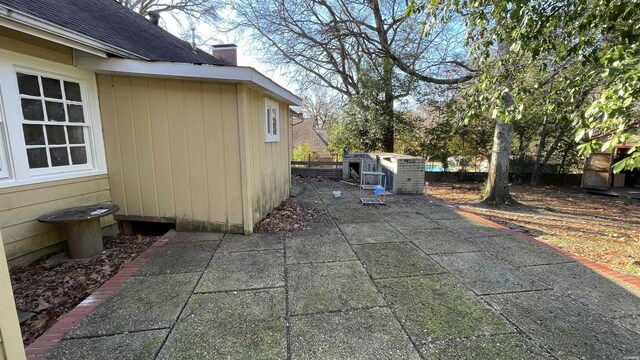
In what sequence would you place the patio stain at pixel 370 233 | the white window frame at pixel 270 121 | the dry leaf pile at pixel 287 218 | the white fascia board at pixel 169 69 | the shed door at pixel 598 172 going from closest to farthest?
the white fascia board at pixel 169 69 → the patio stain at pixel 370 233 → the dry leaf pile at pixel 287 218 → the white window frame at pixel 270 121 → the shed door at pixel 598 172

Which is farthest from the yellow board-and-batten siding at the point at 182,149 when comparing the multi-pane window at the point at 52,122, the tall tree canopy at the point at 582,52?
the tall tree canopy at the point at 582,52

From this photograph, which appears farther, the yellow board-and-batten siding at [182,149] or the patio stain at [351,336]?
the yellow board-and-batten siding at [182,149]

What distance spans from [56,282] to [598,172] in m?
16.5

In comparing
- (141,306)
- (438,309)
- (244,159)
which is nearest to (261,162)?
(244,159)

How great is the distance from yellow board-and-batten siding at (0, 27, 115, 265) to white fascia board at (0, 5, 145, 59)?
1.28 ft

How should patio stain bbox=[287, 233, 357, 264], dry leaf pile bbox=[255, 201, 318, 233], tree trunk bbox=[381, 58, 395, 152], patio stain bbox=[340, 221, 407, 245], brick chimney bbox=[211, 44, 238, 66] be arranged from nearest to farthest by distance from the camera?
patio stain bbox=[287, 233, 357, 264] → patio stain bbox=[340, 221, 407, 245] → dry leaf pile bbox=[255, 201, 318, 233] → brick chimney bbox=[211, 44, 238, 66] → tree trunk bbox=[381, 58, 395, 152]

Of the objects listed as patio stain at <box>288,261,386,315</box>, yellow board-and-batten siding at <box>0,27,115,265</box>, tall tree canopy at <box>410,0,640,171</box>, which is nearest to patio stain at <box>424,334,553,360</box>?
patio stain at <box>288,261,386,315</box>

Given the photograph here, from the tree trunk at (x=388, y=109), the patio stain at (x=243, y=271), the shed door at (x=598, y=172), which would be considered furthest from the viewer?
the tree trunk at (x=388, y=109)

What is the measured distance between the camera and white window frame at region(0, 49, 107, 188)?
3.25m

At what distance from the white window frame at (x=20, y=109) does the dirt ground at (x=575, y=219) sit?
7.65m

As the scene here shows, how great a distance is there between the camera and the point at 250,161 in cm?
455

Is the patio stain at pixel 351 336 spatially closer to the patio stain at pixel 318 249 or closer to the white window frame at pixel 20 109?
the patio stain at pixel 318 249

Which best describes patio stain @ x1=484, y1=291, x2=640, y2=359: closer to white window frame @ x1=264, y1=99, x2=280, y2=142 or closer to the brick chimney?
white window frame @ x1=264, y1=99, x2=280, y2=142

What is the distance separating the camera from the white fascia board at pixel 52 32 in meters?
2.80
